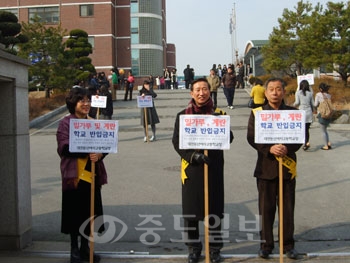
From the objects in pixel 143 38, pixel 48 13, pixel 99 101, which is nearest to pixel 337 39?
pixel 99 101

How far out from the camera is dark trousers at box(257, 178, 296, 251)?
4992 millimetres

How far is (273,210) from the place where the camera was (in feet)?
16.6

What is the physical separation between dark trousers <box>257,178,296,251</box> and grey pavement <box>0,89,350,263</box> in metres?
0.21

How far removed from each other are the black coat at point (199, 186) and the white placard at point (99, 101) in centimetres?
783

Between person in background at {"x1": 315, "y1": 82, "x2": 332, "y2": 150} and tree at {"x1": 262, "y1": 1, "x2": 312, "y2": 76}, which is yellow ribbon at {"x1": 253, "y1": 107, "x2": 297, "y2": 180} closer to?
person in background at {"x1": 315, "y1": 82, "x2": 332, "y2": 150}

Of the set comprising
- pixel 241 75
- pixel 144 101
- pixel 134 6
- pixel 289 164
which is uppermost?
pixel 134 6

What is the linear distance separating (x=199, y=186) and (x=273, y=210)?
3.04 ft

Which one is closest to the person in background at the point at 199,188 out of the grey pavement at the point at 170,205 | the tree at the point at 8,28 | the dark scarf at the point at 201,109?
the dark scarf at the point at 201,109

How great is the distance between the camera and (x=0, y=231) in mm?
5289

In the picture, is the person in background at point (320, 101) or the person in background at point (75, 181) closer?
the person in background at point (75, 181)

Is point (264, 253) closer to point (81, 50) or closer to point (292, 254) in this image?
point (292, 254)

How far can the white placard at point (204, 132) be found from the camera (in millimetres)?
4738

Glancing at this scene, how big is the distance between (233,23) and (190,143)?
180 ft

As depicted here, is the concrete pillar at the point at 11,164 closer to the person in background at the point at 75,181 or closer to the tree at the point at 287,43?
the person in background at the point at 75,181
